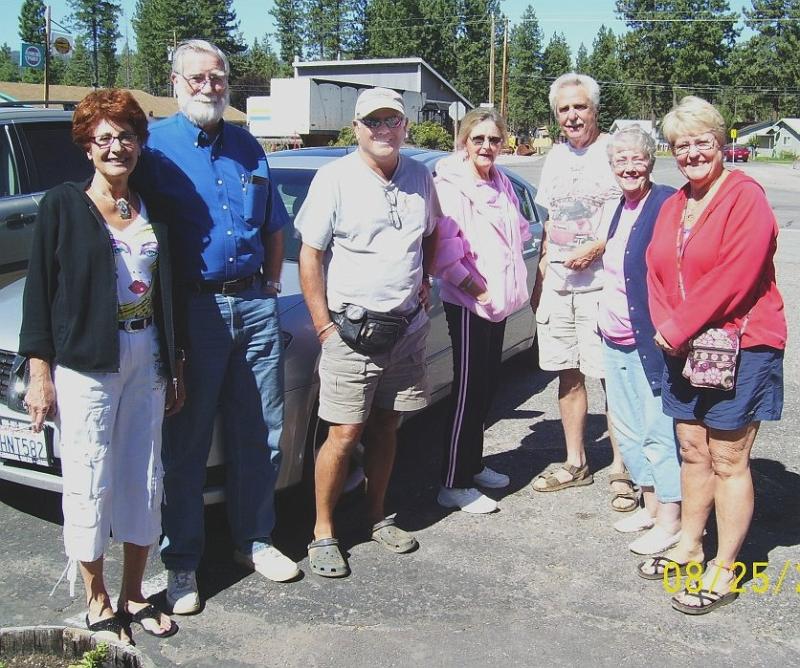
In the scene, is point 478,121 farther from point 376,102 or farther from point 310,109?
point 310,109

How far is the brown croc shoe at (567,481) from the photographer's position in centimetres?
462

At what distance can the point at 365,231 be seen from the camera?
11.4 feet

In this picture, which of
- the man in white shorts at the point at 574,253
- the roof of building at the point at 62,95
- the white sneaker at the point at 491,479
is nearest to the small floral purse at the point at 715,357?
the man in white shorts at the point at 574,253

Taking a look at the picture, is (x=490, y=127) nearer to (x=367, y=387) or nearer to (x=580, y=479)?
(x=367, y=387)

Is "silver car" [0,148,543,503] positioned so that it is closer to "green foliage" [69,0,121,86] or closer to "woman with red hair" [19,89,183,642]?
"woman with red hair" [19,89,183,642]

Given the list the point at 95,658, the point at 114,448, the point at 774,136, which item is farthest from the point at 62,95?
the point at 774,136

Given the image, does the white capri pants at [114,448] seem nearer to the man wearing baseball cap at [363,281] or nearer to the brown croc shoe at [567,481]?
the man wearing baseball cap at [363,281]

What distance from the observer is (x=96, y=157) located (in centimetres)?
290

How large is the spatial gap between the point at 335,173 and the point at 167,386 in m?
1.08

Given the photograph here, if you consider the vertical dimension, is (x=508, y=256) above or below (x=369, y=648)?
above

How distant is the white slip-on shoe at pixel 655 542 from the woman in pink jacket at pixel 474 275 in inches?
29.9

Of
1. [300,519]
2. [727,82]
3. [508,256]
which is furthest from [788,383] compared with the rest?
[727,82]

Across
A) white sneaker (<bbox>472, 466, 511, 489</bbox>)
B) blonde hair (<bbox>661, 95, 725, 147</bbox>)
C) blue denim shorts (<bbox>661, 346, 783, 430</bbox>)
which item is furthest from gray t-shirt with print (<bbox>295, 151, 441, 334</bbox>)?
white sneaker (<bbox>472, 466, 511, 489</bbox>)

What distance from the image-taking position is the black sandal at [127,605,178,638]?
3.18m
